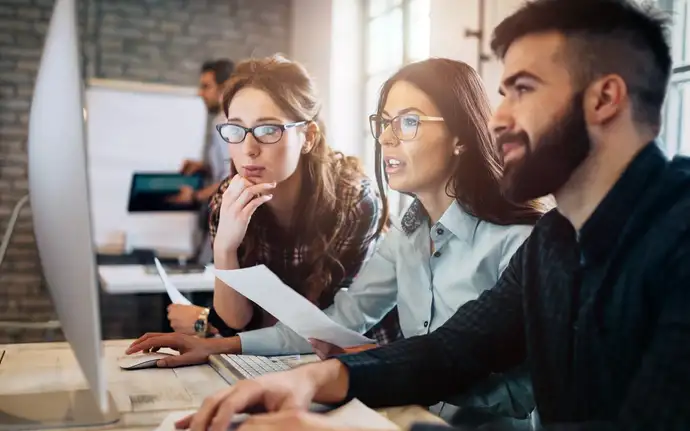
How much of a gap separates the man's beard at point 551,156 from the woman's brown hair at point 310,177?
0.28m

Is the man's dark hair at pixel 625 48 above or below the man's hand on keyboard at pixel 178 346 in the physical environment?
above

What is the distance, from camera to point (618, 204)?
54cm

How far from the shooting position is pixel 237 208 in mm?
857

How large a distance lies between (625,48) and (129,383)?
61 cm

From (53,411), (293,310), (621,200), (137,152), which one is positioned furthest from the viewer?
(137,152)

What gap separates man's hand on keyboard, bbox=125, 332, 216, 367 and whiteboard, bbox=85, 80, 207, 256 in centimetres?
13

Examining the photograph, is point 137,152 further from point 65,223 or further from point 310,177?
point 65,223

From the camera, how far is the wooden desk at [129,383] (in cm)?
66

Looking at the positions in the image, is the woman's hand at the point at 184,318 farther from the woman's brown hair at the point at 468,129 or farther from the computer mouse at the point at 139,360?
the woman's brown hair at the point at 468,129

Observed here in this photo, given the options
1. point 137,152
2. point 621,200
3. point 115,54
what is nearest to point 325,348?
point 621,200

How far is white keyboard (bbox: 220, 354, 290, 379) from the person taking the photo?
0.74 m

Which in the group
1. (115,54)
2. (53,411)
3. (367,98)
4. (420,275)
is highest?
(115,54)

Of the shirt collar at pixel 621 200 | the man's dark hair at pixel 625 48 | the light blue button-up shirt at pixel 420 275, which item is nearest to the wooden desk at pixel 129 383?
the light blue button-up shirt at pixel 420 275

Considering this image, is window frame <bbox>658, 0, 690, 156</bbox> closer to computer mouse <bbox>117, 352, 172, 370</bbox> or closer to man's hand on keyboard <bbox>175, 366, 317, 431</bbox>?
man's hand on keyboard <bbox>175, 366, 317, 431</bbox>
